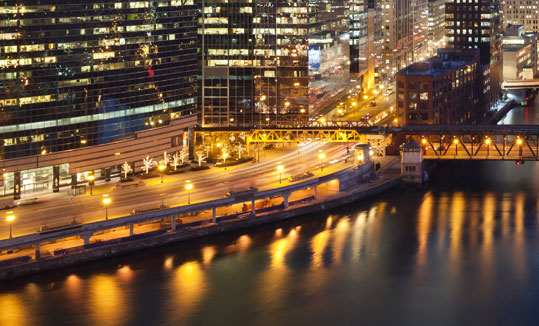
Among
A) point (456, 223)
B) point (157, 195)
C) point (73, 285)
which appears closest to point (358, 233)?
point (456, 223)

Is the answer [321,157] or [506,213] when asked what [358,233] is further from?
[321,157]

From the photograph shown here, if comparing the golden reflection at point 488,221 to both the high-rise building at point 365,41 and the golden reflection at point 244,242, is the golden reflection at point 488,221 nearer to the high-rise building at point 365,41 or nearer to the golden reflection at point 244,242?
the golden reflection at point 244,242

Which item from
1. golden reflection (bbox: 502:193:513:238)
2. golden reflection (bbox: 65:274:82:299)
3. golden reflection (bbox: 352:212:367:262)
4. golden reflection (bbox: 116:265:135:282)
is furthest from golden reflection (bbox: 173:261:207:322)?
golden reflection (bbox: 502:193:513:238)

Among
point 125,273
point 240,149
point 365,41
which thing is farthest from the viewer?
Answer: point 365,41

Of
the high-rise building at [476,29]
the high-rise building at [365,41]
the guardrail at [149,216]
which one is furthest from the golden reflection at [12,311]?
the high-rise building at [476,29]

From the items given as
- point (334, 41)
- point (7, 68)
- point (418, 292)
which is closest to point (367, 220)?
point (418, 292)

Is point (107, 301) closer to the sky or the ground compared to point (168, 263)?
closer to the ground

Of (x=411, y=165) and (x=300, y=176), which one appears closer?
(x=300, y=176)

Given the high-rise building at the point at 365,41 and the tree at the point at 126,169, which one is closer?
the tree at the point at 126,169
